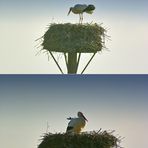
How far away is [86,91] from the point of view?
2662mm

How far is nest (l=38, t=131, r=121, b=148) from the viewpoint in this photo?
2.76 metres

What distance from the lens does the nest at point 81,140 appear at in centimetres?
276

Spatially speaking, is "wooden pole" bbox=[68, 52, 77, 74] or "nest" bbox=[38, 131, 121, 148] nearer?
"nest" bbox=[38, 131, 121, 148]

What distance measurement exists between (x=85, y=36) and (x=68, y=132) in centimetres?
87

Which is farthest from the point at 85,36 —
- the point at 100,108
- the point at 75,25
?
the point at 100,108

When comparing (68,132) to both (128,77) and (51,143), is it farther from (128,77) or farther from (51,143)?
(128,77)

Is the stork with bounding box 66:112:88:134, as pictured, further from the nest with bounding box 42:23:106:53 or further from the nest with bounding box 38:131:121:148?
the nest with bounding box 42:23:106:53

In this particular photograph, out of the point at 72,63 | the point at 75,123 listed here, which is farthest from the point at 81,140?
the point at 72,63

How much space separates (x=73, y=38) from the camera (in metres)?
3.40

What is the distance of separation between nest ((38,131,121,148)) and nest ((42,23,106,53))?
0.71 meters

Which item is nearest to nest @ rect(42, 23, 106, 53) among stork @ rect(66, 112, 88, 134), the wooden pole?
the wooden pole

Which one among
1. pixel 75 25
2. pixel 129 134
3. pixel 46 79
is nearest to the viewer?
pixel 46 79

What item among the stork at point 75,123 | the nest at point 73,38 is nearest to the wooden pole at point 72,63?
the nest at point 73,38

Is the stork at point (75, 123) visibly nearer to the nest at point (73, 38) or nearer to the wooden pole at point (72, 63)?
the wooden pole at point (72, 63)
